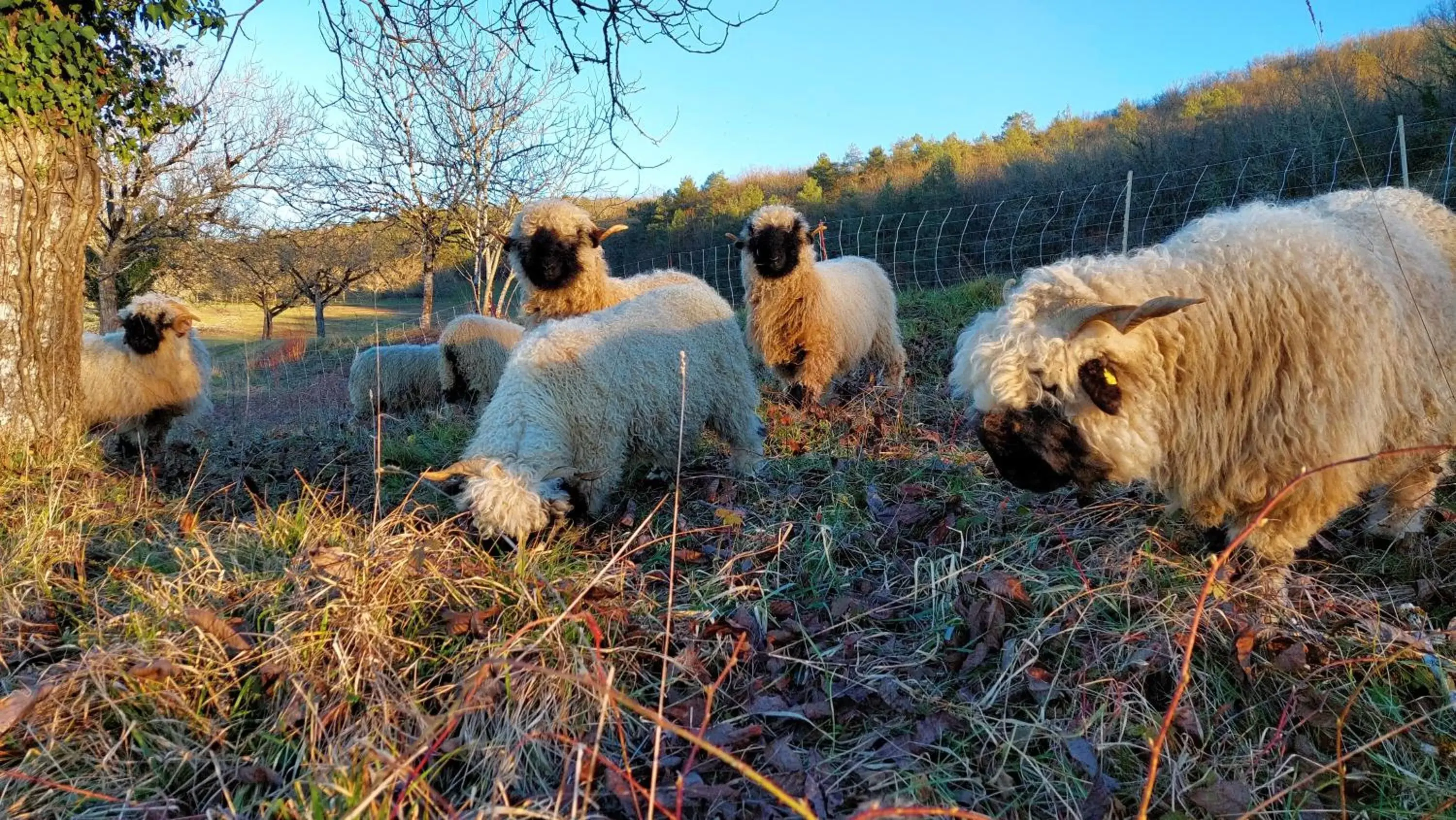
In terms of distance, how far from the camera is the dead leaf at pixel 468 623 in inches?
105

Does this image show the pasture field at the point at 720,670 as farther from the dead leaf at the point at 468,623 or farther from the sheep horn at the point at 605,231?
the sheep horn at the point at 605,231

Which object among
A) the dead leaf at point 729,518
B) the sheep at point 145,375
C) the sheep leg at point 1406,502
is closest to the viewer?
the sheep leg at point 1406,502

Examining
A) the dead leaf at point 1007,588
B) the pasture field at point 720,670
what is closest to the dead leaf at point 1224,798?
the pasture field at point 720,670

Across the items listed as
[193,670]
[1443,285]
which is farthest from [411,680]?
[1443,285]

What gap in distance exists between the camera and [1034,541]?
3447 millimetres

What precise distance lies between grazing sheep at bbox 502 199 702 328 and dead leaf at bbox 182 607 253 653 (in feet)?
15.5

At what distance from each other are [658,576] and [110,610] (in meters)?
2.21

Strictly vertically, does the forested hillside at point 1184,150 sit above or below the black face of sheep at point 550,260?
above

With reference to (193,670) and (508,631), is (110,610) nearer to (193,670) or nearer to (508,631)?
(193,670)

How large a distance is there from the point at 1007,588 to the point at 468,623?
6.83ft

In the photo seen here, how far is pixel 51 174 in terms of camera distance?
5160 millimetres

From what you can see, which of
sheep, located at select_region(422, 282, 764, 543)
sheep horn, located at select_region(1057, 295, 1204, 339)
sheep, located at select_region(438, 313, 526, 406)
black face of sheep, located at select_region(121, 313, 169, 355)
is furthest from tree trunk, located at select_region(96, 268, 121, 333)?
sheep horn, located at select_region(1057, 295, 1204, 339)

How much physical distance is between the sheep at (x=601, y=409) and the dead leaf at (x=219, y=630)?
1.00 metres

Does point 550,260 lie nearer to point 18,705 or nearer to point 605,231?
point 605,231
